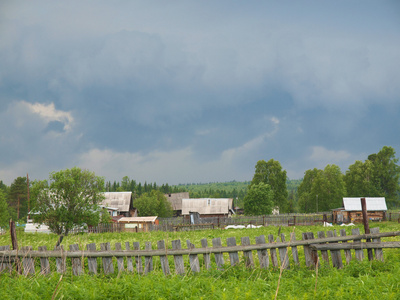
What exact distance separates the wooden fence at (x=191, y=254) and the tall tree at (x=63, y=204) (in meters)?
25.1

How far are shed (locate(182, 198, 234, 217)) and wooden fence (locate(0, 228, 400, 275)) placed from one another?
5654 cm

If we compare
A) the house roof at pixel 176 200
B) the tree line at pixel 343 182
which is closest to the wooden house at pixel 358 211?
the tree line at pixel 343 182

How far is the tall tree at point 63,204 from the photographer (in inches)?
1299

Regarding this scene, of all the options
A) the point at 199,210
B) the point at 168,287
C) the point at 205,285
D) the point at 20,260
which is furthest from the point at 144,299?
the point at 199,210

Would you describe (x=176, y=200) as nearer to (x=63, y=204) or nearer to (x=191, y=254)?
(x=63, y=204)

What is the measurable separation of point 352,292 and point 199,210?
6076 cm

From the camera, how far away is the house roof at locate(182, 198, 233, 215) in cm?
6500

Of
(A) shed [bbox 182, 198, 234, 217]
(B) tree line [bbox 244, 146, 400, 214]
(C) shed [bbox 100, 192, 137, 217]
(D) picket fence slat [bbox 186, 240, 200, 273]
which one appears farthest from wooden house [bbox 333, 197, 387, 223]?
(D) picket fence slat [bbox 186, 240, 200, 273]

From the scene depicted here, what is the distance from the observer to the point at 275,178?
214 ft

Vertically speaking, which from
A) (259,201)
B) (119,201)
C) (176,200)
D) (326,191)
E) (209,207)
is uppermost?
(326,191)

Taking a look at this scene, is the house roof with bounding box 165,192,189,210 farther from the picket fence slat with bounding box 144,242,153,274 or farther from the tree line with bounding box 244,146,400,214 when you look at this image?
the picket fence slat with bounding box 144,242,153,274

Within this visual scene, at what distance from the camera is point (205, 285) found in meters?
6.23

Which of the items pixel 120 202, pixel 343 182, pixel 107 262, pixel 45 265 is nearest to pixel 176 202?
pixel 120 202

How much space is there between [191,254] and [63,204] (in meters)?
28.4
